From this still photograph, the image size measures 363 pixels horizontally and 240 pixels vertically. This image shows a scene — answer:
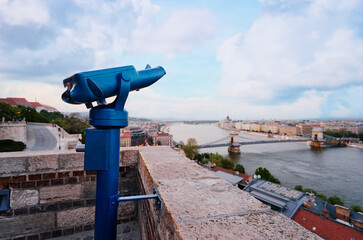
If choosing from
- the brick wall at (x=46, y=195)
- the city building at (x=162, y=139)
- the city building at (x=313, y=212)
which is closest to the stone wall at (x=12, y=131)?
the city building at (x=313, y=212)

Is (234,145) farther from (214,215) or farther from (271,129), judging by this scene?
(271,129)

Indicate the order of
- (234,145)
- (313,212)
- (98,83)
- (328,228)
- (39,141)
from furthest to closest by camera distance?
1. (234,145)
2. (39,141)
3. (313,212)
4. (328,228)
5. (98,83)

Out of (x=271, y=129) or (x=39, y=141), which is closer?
(x=39, y=141)

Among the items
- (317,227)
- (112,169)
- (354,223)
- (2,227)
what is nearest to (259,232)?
(112,169)

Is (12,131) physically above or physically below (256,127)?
above

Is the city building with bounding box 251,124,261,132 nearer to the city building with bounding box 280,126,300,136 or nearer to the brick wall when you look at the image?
the city building with bounding box 280,126,300,136

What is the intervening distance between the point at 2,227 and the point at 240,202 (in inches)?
61.1

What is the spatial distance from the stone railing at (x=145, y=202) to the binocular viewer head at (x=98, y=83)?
46 centimetres

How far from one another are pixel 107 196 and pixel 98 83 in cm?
46

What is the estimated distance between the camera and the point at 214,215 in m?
0.69

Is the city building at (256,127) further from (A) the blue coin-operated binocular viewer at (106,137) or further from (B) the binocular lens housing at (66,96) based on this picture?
(B) the binocular lens housing at (66,96)

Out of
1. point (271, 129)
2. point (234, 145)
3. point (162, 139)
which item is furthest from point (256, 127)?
point (162, 139)

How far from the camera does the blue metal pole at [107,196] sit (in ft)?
2.81

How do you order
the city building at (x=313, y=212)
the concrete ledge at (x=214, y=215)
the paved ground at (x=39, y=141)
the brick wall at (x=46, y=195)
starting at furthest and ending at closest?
the paved ground at (x=39, y=141), the city building at (x=313, y=212), the brick wall at (x=46, y=195), the concrete ledge at (x=214, y=215)
